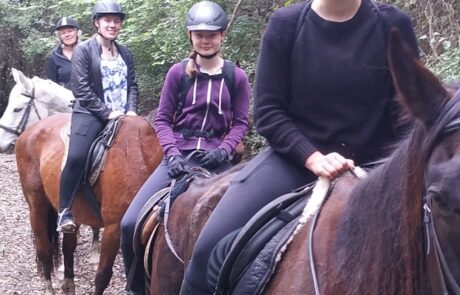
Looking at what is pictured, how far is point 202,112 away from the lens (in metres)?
5.37

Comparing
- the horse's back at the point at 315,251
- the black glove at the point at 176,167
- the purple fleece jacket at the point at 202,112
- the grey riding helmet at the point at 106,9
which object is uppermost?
the grey riding helmet at the point at 106,9

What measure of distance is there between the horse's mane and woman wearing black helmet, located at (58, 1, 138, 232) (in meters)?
4.81

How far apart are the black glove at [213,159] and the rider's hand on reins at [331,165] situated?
7.54ft

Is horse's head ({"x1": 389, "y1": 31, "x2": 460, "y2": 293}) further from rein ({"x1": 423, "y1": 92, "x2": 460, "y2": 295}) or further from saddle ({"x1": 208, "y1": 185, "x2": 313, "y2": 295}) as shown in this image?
saddle ({"x1": 208, "y1": 185, "x2": 313, "y2": 295})

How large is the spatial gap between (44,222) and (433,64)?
15.5 feet

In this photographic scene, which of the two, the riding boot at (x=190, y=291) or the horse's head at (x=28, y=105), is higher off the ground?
the riding boot at (x=190, y=291)

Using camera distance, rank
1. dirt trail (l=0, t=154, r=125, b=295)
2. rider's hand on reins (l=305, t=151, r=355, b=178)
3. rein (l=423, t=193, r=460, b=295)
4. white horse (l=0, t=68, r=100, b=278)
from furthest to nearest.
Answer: white horse (l=0, t=68, r=100, b=278) → dirt trail (l=0, t=154, r=125, b=295) → rider's hand on reins (l=305, t=151, r=355, b=178) → rein (l=423, t=193, r=460, b=295)

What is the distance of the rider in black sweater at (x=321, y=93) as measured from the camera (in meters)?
2.91

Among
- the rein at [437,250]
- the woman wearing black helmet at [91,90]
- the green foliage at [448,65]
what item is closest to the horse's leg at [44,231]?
the woman wearing black helmet at [91,90]

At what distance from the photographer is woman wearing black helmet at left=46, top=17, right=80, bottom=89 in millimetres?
10922

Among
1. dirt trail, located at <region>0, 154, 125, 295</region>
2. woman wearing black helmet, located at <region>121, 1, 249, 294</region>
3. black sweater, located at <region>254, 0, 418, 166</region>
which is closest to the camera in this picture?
black sweater, located at <region>254, 0, 418, 166</region>

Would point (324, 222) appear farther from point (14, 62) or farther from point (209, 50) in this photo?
point (14, 62)

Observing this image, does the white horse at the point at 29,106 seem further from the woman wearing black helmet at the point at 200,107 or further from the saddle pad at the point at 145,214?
the saddle pad at the point at 145,214

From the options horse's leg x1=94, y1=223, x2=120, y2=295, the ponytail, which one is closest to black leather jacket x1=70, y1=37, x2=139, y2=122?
horse's leg x1=94, y1=223, x2=120, y2=295
